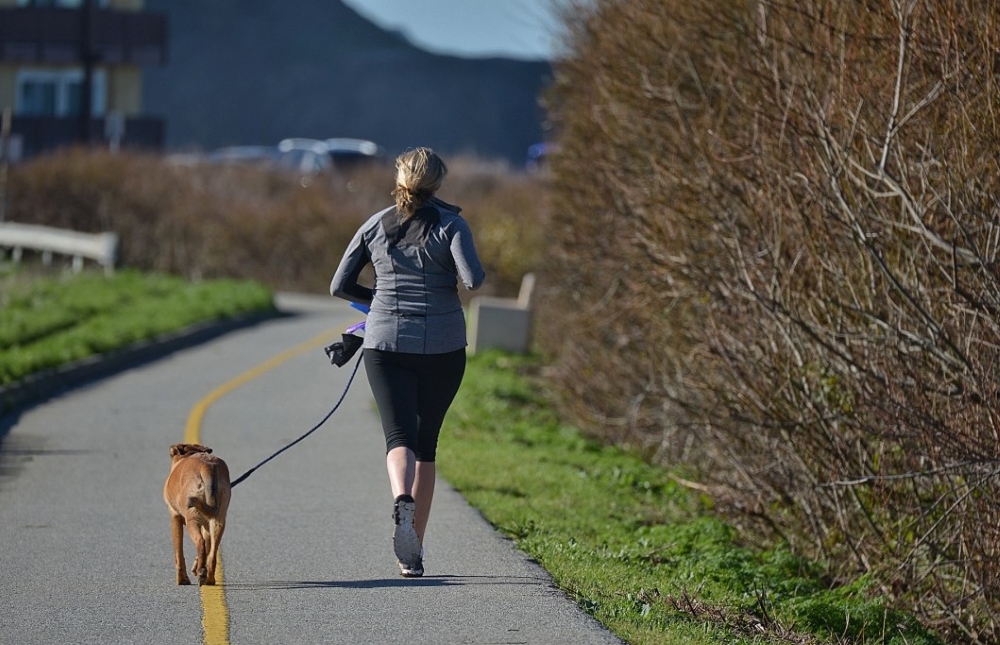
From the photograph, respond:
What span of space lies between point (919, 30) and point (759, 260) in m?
1.90

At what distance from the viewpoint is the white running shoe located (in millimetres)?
7141

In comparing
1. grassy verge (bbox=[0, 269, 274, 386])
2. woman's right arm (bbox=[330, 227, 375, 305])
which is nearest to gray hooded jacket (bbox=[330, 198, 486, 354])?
woman's right arm (bbox=[330, 227, 375, 305])

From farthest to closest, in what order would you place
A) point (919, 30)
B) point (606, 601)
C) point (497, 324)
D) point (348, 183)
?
point (348, 183), point (497, 324), point (919, 30), point (606, 601)

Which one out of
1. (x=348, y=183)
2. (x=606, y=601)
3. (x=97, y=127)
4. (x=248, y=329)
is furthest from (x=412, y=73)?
(x=606, y=601)

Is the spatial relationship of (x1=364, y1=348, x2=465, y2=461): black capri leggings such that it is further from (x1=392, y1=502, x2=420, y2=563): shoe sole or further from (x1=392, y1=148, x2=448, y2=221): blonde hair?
(x1=392, y1=148, x2=448, y2=221): blonde hair

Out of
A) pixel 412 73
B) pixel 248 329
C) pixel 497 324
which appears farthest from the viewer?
pixel 412 73

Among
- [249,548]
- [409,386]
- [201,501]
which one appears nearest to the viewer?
[201,501]

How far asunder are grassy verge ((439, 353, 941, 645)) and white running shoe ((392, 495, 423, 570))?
0.74 meters

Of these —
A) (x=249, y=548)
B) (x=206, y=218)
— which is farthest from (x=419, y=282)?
(x=206, y=218)

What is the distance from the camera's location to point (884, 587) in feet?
28.6

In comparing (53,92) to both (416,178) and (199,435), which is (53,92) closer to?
(199,435)

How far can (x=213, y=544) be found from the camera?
6.99 metres

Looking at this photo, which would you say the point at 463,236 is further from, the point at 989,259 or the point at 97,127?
the point at 97,127

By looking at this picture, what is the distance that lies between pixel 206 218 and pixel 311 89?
69093mm
